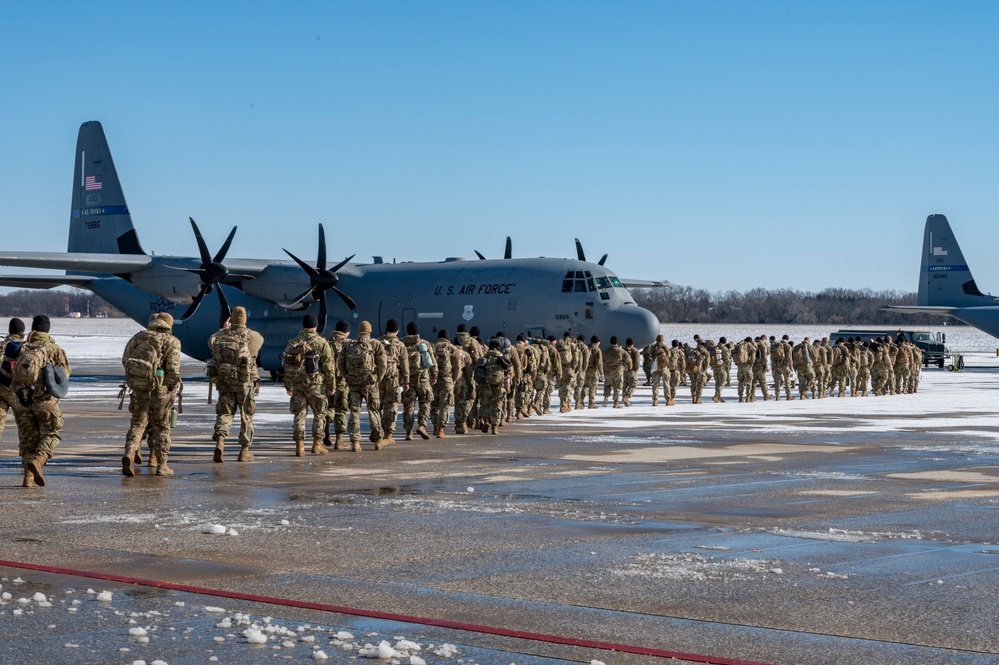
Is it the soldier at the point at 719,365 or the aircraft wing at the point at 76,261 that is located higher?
the aircraft wing at the point at 76,261

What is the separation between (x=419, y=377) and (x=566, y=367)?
7958 mm

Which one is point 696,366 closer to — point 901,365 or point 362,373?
point 901,365

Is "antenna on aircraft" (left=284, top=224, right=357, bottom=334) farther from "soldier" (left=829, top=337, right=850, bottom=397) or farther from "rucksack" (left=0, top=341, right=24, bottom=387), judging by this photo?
"rucksack" (left=0, top=341, right=24, bottom=387)

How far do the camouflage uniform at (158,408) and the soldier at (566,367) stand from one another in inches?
488

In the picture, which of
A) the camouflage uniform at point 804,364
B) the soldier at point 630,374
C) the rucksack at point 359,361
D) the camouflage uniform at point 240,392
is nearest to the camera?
the camouflage uniform at point 240,392

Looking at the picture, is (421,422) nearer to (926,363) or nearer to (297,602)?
(297,602)

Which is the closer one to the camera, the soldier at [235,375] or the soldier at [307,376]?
the soldier at [235,375]

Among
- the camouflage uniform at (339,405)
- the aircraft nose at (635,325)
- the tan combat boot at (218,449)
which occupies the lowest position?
the tan combat boot at (218,449)

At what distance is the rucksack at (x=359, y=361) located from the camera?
15.4 meters

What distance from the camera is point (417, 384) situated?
17.0 m

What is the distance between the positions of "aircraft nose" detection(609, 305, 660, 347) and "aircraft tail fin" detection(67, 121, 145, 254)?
16.7 metres

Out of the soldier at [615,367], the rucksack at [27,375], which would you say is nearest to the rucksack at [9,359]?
the rucksack at [27,375]

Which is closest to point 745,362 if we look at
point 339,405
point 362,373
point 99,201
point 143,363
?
point 339,405

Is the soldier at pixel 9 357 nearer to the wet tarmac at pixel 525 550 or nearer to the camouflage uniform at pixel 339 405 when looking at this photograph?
the wet tarmac at pixel 525 550
